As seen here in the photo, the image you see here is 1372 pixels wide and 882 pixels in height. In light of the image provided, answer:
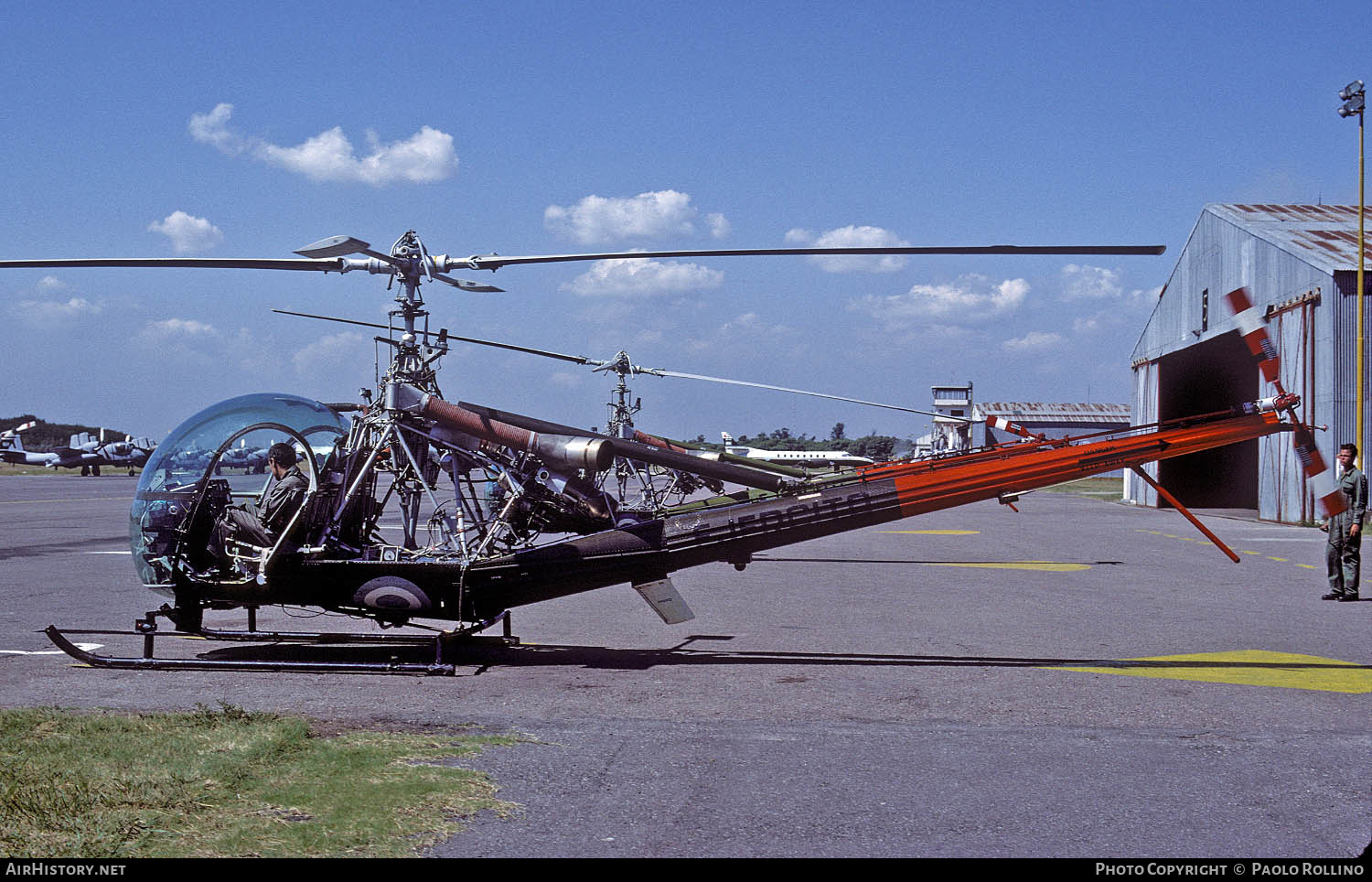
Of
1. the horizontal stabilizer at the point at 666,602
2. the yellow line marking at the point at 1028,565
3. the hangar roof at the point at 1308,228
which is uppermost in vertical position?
the hangar roof at the point at 1308,228

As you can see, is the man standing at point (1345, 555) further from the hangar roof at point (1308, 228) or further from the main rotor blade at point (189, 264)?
the hangar roof at point (1308, 228)

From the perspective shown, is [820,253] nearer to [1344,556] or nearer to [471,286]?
[471,286]

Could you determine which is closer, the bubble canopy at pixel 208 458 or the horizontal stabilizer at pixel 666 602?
the horizontal stabilizer at pixel 666 602

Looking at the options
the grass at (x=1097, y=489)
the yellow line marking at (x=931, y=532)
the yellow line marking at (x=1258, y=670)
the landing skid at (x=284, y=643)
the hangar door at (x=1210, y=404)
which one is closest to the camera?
the yellow line marking at (x=1258, y=670)

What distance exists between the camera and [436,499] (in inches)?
355

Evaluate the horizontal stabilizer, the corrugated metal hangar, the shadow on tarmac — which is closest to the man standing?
the shadow on tarmac

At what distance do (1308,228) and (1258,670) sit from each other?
29.0 m

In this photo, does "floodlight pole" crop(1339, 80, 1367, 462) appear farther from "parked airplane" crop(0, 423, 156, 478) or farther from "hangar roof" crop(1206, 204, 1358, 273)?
"parked airplane" crop(0, 423, 156, 478)

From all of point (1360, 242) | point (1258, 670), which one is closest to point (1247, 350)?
point (1360, 242)

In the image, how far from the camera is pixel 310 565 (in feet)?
28.5

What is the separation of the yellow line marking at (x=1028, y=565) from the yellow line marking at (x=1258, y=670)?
736 centimetres

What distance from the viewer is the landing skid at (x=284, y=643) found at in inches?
327

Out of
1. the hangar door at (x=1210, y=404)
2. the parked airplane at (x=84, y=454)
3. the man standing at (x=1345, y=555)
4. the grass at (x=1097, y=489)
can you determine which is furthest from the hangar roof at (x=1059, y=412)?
the man standing at (x=1345, y=555)

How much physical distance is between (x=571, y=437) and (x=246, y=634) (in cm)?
320
